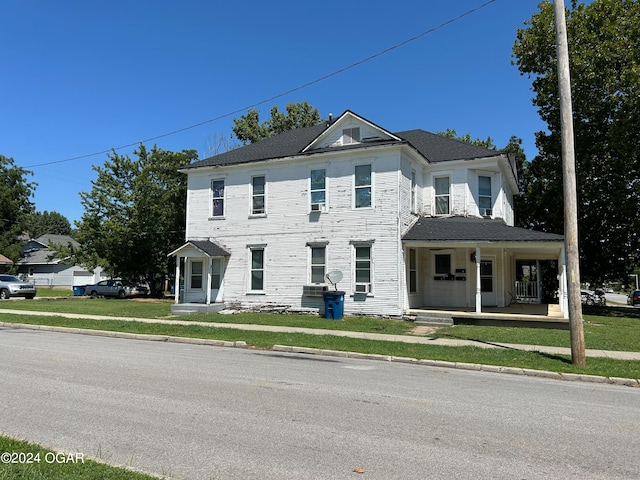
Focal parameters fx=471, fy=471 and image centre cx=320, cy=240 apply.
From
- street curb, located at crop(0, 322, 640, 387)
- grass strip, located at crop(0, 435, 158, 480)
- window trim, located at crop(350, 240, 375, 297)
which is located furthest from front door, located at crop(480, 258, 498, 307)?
grass strip, located at crop(0, 435, 158, 480)

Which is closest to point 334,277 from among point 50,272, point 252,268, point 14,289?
point 252,268

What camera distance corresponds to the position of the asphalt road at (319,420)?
430 centimetres

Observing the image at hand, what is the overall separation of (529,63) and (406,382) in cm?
2552

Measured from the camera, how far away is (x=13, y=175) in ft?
208

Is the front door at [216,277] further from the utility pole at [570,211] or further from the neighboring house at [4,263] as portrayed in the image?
the neighboring house at [4,263]

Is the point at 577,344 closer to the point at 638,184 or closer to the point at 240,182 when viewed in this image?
the point at 240,182

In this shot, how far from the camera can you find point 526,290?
83.1 feet

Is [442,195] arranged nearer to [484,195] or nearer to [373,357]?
[484,195]

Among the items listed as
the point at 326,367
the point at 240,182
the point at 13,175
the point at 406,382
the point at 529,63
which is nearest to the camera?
the point at 406,382

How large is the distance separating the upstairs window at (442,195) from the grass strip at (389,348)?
10.3 m

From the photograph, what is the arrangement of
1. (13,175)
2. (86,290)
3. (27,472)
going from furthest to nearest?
1. (13,175)
2. (86,290)
3. (27,472)

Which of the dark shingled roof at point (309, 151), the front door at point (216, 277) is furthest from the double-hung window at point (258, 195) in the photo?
the front door at point (216, 277)

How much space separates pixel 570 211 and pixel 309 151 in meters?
12.4

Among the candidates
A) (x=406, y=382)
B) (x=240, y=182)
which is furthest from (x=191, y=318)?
(x=406, y=382)
